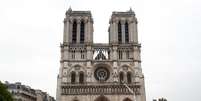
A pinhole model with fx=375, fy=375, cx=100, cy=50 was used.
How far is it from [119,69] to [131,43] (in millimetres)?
5422

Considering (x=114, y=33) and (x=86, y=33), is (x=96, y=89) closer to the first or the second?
(x=86, y=33)

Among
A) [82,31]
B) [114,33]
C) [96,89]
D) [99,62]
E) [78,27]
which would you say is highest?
[78,27]

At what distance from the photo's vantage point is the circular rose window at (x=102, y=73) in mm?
69000

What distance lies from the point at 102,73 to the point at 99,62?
2145 millimetres

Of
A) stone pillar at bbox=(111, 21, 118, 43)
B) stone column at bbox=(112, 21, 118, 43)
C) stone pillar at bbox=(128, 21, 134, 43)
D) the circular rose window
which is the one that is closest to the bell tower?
stone pillar at bbox=(111, 21, 118, 43)

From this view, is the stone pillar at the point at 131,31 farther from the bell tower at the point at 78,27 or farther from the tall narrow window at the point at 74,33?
the tall narrow window at the point at 74,33

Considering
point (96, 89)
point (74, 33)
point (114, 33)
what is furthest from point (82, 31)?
point (96, 89)

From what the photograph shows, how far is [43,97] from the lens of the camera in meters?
87.4

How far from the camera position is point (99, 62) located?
69.1m

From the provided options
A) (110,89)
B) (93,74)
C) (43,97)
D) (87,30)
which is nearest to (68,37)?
(87,30)

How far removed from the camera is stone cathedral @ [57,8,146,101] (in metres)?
66.1

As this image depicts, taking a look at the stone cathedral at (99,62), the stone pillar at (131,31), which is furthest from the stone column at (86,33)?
the stone pillar at (131,31)

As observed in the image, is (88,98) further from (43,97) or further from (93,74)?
(43,97)

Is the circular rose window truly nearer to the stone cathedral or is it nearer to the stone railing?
the stone cathedral
